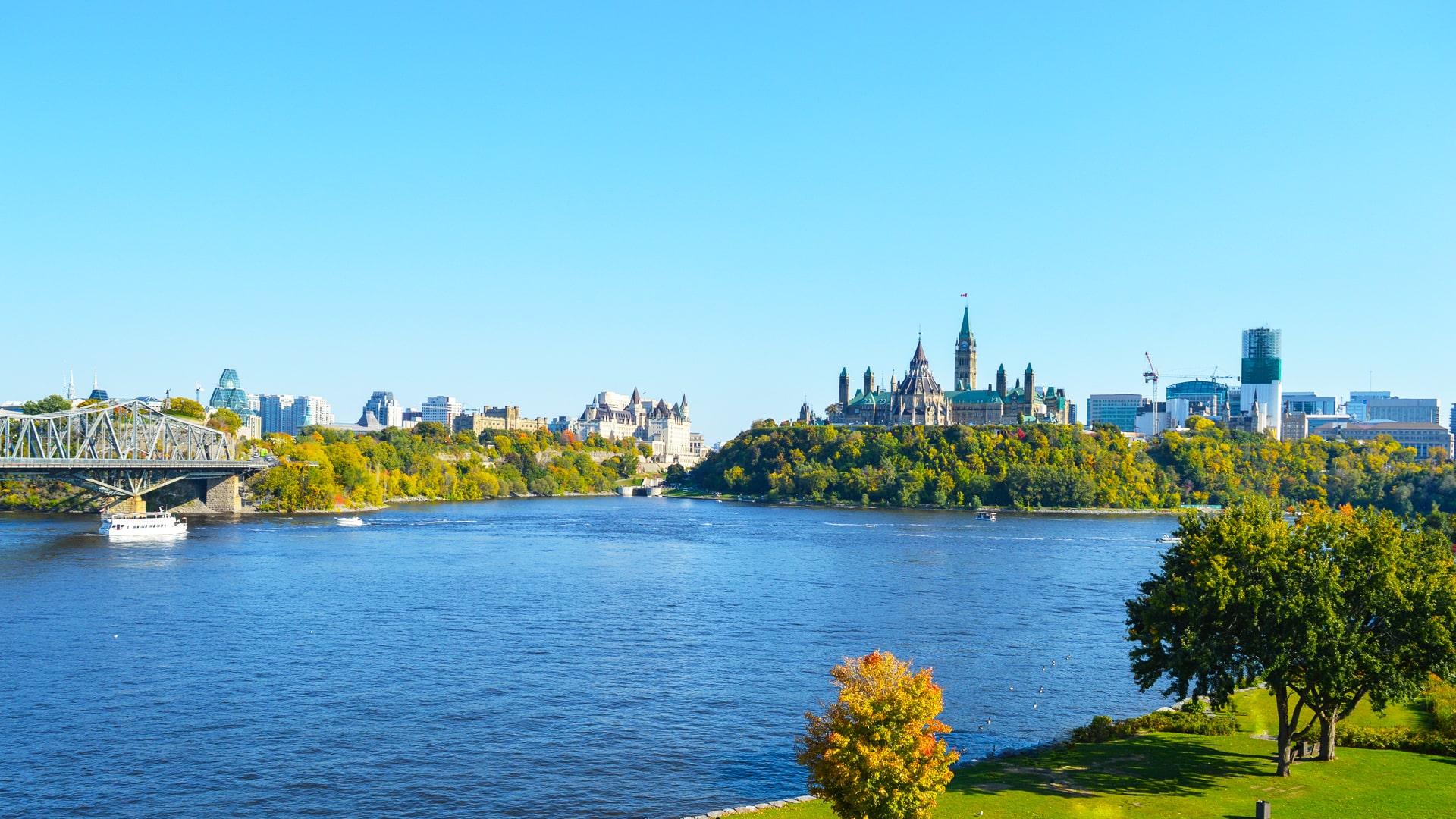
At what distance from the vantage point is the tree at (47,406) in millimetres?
140750

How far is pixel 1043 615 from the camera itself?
194 ft

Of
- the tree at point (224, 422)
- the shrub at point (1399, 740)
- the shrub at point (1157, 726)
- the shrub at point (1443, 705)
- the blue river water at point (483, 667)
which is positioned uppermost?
the tree at point (224, 422)

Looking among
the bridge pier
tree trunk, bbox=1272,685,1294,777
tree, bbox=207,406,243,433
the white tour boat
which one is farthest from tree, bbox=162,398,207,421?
tree trunk, bbox=1272,685,1294,777

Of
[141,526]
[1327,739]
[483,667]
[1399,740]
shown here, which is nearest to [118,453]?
[141,526]

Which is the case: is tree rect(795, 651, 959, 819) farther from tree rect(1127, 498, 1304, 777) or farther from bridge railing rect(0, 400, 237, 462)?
bridge railing rect(0, 400, 237, 462)

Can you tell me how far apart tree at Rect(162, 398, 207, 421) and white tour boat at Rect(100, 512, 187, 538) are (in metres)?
52.0

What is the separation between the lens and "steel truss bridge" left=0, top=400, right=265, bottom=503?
342 ft

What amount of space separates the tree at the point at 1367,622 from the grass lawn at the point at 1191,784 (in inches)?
73.9

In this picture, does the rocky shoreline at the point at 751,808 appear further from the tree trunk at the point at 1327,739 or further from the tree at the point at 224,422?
the tree at the point at 224,422

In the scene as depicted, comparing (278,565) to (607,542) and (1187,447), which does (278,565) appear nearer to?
(607,542)

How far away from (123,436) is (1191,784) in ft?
443

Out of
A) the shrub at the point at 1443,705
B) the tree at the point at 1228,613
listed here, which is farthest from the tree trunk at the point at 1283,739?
the shrub at the point at 1443,705

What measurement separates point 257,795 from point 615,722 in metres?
11.3

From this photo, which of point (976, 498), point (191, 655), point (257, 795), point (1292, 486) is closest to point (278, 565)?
point (191, 655)
